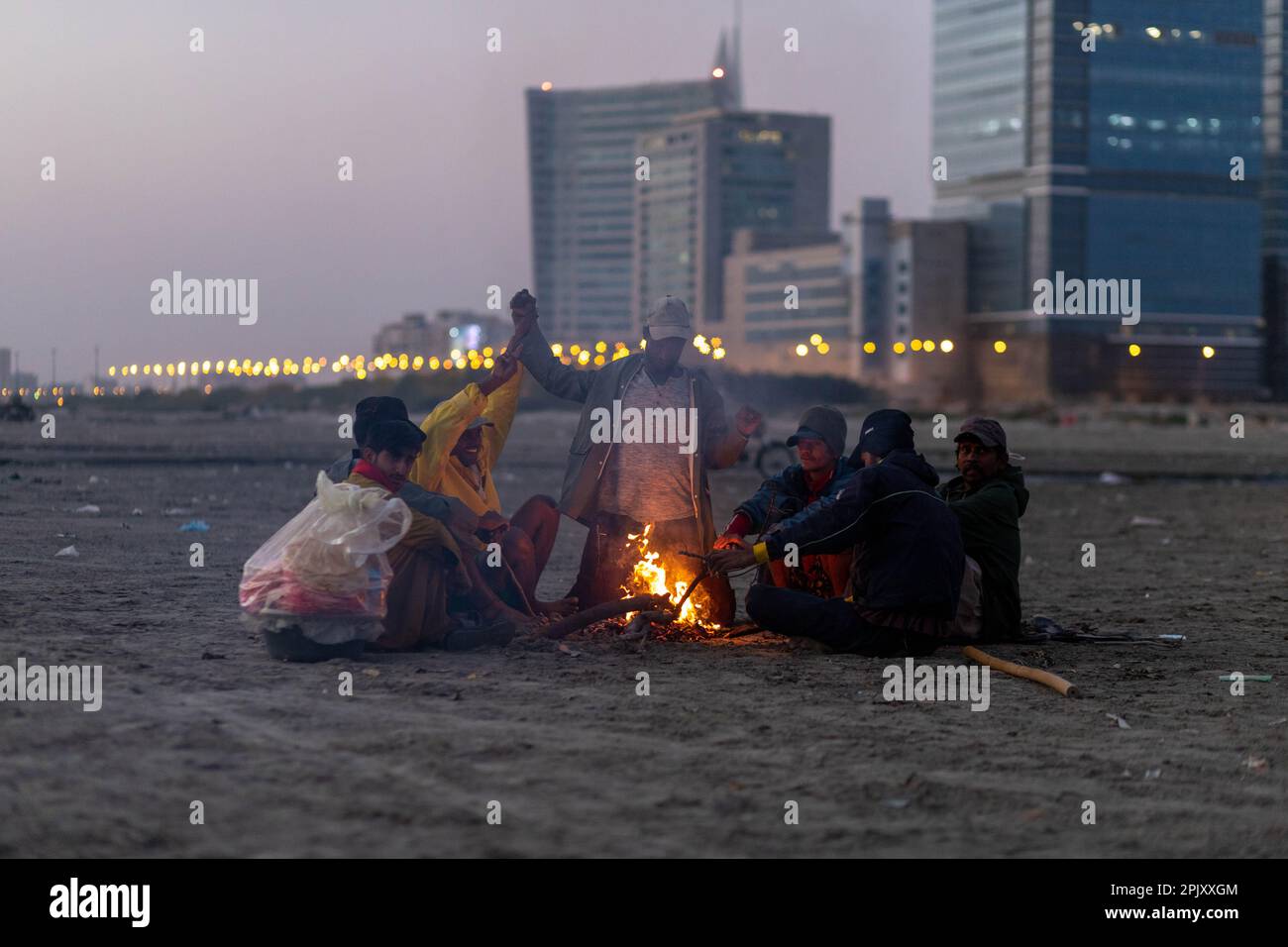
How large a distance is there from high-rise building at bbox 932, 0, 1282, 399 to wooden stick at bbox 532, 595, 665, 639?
120452mm

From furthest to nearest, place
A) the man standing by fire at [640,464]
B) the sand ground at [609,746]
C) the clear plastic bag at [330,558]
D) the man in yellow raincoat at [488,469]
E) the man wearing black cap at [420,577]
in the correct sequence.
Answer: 1. the man standing by fire at [640,464]
2. the man in yellow raincoat at [488,469]
3. the man wearing black cap at [420,577]
4. the clear plastic bag at [330,558]
5. the sand ground at [609,746]

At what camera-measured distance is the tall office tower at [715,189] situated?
17825cm

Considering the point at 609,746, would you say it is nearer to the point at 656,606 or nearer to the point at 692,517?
the point at 656,606

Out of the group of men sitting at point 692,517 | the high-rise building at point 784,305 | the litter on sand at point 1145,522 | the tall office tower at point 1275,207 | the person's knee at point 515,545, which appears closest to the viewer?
the group of men sitting at point 692,517

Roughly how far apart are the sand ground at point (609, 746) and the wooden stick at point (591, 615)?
23 centimetres

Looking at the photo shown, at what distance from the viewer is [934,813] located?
16.9ft

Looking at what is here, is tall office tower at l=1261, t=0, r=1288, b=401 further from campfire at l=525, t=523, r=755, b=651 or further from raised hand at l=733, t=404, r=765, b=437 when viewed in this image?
raised hand at l=733, t=404, r=765, b=437

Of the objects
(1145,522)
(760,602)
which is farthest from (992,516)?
(1145,522)

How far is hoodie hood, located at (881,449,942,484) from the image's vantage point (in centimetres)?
800

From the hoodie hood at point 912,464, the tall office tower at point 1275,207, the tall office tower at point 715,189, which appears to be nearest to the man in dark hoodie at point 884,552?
the hoodie hood at point 912,464

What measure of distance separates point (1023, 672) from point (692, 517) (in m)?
2.09

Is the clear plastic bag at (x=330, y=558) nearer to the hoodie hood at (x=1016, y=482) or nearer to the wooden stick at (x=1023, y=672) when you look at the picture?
the wooden stick at (x=1023, y=672)
